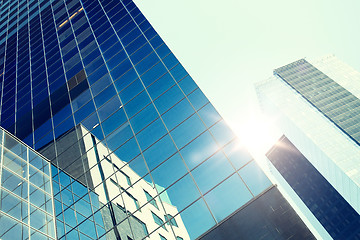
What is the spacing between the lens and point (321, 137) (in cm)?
11112

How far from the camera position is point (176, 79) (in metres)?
19.6

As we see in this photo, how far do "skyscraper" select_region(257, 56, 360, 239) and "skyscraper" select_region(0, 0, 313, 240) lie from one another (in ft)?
323

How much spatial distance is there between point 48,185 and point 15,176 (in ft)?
7.14

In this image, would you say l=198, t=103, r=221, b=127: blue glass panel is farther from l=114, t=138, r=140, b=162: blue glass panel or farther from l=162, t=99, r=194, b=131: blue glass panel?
l=114, t=138, r=140, b=162: blue glass panel

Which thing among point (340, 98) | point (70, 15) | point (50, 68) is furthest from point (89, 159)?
point (340, 98)

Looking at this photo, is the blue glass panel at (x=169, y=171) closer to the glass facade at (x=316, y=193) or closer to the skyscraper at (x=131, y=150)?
the skyscraper at (x=131, y=150)

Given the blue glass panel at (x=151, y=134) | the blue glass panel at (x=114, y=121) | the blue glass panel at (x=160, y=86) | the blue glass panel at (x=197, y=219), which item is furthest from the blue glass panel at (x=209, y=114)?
the blue glass panel at (x=114, y=121)

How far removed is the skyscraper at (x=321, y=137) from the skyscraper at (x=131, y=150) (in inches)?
3872

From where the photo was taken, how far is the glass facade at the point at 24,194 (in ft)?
48.1

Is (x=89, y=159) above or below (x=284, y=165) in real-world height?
below

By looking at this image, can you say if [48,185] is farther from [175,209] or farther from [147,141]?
[175,209]

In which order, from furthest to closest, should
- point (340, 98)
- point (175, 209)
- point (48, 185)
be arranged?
point (340, 98), point (48, 185), point (175, 209)

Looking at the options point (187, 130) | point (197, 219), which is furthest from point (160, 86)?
point (197, 219)

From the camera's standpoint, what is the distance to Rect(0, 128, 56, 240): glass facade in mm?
14664
